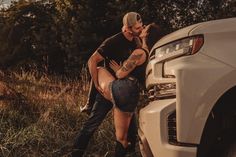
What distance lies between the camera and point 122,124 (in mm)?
5801

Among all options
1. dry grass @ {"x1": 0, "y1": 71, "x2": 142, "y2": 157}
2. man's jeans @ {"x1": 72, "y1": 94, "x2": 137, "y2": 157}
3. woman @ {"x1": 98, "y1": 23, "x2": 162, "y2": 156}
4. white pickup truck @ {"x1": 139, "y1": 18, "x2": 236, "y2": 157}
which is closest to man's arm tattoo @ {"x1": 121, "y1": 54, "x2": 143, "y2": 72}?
woman @ {"x1": 98, "y1": 23, "x2": 162, "y2": 156}

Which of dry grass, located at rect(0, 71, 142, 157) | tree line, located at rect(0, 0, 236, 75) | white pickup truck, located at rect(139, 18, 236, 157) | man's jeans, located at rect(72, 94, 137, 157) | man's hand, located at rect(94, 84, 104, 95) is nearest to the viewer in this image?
white pickup truck, located at rect(139, 18, 236, 157)

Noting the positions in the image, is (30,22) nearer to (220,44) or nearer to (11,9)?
(11,9)

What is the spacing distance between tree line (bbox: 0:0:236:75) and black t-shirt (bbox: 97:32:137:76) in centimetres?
862

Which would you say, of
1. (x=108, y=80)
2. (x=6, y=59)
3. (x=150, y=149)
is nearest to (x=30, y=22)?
(x=6, y=59)

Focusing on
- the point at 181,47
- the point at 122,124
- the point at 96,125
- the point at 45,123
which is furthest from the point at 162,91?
the point at 45,123

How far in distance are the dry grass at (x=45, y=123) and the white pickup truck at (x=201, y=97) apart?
2646 mm

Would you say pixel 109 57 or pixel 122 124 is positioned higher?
pixel 109 57

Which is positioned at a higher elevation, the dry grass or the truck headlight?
the truck headlight

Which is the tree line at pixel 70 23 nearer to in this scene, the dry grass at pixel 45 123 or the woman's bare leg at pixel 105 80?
the dry grass at pixel 45 123

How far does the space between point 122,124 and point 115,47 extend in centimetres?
83

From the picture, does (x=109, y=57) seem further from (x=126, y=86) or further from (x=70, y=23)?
(x=70, y=23)

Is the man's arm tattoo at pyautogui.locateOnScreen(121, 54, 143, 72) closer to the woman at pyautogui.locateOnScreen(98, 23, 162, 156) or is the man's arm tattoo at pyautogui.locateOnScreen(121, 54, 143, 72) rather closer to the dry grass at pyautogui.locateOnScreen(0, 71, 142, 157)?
the woman at pyautogui.locateOnScreen(98, 23, 162, 156)

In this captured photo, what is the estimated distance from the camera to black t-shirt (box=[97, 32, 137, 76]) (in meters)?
6.04
